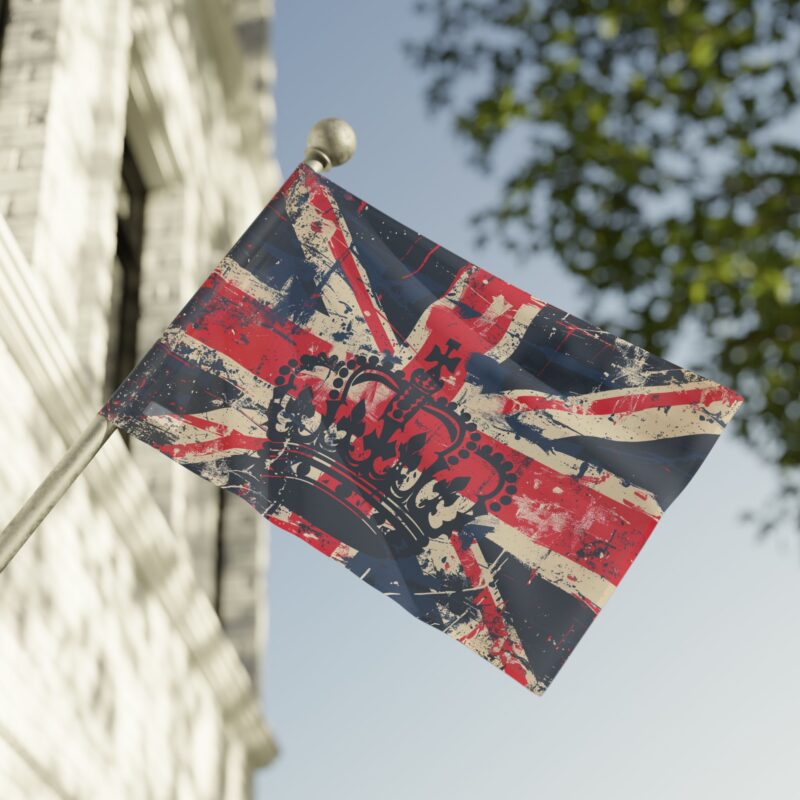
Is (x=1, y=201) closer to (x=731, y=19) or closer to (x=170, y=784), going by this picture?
(x=170, y=784)

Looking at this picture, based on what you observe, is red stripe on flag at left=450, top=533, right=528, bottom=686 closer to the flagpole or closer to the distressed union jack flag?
the distressed union jack flag

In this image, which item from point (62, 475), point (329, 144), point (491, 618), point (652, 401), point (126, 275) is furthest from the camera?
point (126, 275)

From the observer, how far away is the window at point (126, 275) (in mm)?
7746

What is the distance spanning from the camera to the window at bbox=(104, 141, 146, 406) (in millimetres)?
7746

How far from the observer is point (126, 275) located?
327 inches

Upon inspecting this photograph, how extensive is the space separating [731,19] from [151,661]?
6.83 meters

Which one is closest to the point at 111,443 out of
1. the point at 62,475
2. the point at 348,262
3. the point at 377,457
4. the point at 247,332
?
the point at 247,332

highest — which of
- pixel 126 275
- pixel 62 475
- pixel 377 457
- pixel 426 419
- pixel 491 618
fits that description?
pixel 126 275

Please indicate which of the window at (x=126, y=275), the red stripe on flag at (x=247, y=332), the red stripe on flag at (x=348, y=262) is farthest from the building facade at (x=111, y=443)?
the red stripe on flag at (x=348, y=262)

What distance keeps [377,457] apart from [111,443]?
7.38 feet

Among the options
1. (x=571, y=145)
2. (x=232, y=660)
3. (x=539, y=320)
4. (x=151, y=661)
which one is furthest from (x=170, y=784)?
(x=571, y=145)

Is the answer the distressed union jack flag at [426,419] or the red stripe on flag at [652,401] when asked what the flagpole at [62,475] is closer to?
the distressed union jack flag at [426,419]

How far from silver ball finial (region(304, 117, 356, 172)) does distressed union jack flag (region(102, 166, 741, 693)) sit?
0.29ft

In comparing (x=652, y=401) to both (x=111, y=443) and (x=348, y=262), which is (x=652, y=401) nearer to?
(x=348, y=262)
